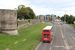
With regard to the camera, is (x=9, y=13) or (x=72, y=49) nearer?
(x=72, y=49)

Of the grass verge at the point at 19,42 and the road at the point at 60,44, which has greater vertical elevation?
the grass verge at the point at 19,42

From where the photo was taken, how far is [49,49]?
2425 centimetres

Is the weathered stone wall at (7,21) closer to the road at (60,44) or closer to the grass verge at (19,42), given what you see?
the grass verge at (19,42)

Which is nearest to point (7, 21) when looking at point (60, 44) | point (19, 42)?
point (19, 42)

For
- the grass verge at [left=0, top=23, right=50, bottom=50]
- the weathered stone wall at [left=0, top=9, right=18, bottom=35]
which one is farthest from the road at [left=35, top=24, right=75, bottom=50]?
the weathered stone wall at [left=0, top=9, right=18, bottom=35]

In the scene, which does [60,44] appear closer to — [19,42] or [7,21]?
[19,42]

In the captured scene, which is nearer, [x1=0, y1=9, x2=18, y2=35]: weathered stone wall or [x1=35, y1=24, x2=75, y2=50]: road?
[x1=35, y1=24, x2=75, y2=50]: road

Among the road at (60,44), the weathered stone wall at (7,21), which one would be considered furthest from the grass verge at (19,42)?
the weathered stone wall at (7,21)

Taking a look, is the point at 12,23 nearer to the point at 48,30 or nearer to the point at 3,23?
the point at 3,23

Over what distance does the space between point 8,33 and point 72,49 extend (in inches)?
939

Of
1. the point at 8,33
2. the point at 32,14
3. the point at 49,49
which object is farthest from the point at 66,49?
the point at 32,14

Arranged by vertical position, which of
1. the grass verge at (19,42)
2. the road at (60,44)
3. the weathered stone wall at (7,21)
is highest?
the weathered stone wall at (7,21)

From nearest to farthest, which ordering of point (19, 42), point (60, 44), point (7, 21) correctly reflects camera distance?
1. point (60, 44)
2. point (19, 42)
3. point (7, 21)

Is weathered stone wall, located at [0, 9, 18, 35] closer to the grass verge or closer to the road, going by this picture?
the grass verge
